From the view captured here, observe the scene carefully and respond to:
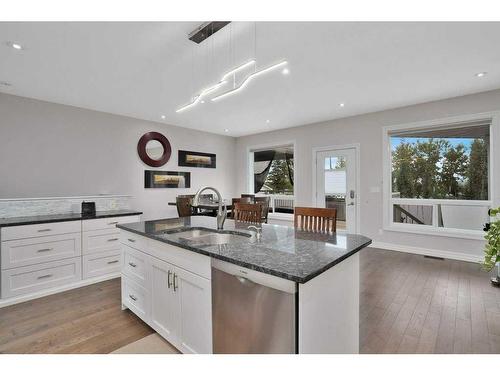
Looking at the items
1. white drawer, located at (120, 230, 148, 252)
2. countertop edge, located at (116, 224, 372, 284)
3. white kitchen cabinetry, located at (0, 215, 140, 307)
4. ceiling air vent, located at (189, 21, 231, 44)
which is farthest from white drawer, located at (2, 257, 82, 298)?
ceiling air vent, located at (189, 21, 231, 44)

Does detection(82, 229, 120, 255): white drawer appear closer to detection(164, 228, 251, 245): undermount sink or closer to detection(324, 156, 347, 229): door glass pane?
detection(164, 228, 251, 245): undermount sink

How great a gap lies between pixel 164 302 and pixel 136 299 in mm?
521

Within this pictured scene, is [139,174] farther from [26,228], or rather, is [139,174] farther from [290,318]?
[290,318]

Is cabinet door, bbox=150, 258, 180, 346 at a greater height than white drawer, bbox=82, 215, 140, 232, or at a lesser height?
lesser

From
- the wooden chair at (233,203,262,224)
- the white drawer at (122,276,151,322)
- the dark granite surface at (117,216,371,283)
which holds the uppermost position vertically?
the wooden chair at (233,203,262,224)

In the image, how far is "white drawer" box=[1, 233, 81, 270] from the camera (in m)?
2.66

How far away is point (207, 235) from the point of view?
2.20 meters

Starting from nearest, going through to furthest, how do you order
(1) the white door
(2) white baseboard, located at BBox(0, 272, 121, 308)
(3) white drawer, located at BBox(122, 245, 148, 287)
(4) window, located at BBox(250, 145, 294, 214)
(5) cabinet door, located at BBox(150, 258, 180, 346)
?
(5) cabinet door, located at BBox(150, 258, 180, 346)
(3) white drawer, located at BBox(122, 245, 148, 287)
(2) white baseboard, located at BBox(0, 272, 121, 308)
(1) the white door
(4) window, located at BBox(250, 145, 294, 214)

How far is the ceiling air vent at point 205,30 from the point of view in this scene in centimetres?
207

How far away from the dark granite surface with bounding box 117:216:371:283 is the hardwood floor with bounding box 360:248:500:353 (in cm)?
92

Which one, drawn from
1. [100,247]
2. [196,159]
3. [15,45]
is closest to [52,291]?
[100,247]

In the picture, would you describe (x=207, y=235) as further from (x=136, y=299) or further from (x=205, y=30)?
(x=205, y=30)

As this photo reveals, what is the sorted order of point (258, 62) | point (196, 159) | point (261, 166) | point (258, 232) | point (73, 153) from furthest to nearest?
point (261, 166) → point (196, 159) → point (73, 153) → point (258, 62) → point (258, 232)

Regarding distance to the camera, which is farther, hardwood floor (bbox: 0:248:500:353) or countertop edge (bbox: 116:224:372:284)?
hardwood floor (bbox: 0:248:500:353)
